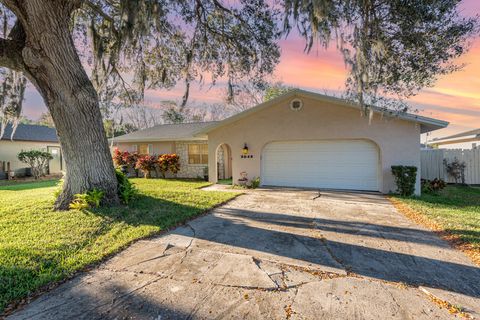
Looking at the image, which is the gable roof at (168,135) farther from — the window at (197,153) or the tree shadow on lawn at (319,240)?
the tree shadow on lawn at (319,240)

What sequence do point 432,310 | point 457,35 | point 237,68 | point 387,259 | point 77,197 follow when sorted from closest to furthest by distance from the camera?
1. point 432,310
2. point 387,259
3. point 457,35
4. point 77,197
5. point 237,68

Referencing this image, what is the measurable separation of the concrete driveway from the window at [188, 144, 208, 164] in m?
9.25

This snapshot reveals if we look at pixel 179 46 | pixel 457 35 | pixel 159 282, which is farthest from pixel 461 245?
pixel 179 46

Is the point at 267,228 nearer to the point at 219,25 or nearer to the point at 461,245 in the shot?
the point at 461,245

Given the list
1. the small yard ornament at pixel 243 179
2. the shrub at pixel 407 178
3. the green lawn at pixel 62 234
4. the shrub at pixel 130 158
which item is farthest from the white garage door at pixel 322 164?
the shrub at pixel 130 158

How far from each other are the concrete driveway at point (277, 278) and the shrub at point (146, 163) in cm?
1013

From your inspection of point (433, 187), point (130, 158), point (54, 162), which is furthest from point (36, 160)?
point (433, 187)

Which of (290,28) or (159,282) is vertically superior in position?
(290,28)

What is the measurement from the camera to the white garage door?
30.1 ft

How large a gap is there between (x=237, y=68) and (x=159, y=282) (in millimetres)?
7457

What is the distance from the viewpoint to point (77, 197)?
19.1ft

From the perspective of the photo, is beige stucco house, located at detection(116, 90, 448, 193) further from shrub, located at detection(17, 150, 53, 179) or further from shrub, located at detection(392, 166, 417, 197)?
shrub, located at detection(17, 150, 53, 179)

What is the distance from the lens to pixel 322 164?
9.81 m

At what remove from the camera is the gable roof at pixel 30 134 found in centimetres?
1590
